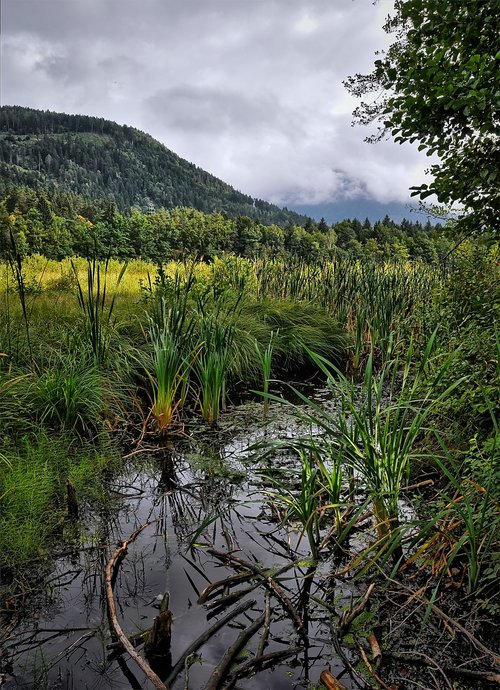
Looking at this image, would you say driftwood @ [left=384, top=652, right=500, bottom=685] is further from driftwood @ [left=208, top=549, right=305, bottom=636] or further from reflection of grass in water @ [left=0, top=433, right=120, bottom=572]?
reflection of grass in water @ [left=0, top=433, right=120, bottom=572]

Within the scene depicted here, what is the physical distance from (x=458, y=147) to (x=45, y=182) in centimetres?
12032

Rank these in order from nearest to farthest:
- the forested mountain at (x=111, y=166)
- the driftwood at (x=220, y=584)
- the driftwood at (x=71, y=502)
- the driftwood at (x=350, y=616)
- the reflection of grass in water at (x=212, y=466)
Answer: the driftwood at (x=350, y=616)
the driftwood at (x=220, y=584)
the driftwood at (x=71, y=502)
the reflection of grass in water at (x=212, y=466)
the forested mountain at (x=111, y=166)

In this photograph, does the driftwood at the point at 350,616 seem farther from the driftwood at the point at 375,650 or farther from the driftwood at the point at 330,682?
the driftwood at the point at 330,682

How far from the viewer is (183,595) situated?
6.20ft

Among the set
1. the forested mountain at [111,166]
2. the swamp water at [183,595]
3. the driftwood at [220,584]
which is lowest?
the swamp water at [183,595]

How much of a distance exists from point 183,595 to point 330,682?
75cm

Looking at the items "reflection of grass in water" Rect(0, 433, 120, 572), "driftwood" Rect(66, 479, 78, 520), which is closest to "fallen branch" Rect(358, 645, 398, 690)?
"reflection of grass in water" Rect(0, 433, 120, 572)

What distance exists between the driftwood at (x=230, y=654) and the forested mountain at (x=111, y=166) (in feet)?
377

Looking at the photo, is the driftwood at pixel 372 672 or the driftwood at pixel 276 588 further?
the driftwood at pixel 276 588

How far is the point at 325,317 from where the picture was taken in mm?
7449

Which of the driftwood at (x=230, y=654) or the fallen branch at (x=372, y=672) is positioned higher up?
the fallen branch at (x=372, y=672)

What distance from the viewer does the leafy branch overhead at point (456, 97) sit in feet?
6.30

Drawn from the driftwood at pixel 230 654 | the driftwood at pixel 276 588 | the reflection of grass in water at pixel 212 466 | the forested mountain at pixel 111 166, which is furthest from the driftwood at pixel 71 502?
the forested mountain at pixel 111 166

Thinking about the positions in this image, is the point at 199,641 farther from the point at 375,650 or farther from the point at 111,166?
the point at 111,166
